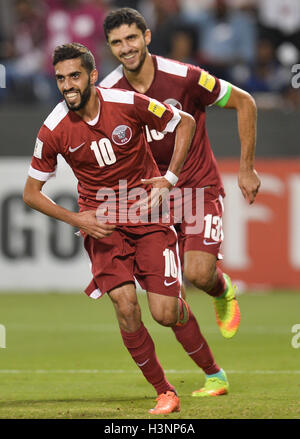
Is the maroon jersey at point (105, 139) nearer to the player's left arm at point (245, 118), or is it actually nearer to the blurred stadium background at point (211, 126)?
the player's left arm at point (245, 118)

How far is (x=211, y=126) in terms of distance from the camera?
42.6 feet

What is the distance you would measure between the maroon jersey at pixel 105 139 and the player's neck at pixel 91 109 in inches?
1.1

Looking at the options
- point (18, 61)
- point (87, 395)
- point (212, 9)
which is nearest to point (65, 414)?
point (87, 395)

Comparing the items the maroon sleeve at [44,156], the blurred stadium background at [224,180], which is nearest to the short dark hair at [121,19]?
the maroon sleeve at [44,156]

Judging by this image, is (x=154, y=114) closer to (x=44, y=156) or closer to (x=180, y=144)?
(x=180, y=144)

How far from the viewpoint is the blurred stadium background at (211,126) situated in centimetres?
1258

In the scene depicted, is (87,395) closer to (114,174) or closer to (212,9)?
(114,174)

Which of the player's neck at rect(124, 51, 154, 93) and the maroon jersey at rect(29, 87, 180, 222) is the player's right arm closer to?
the maroon jersey at rect(29, 87, 180, 222)

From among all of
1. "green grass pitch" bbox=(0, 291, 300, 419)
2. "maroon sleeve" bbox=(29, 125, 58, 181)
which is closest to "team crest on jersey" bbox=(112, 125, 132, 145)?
"maroon sleeve" bbox=(29, 125, 58, 181)

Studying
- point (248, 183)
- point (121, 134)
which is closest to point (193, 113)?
point (248, 183)

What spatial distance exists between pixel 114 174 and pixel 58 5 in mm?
8808

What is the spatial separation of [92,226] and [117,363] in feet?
7.71

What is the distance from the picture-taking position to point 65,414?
18.6ft

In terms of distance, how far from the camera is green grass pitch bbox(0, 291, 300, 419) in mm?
5902
